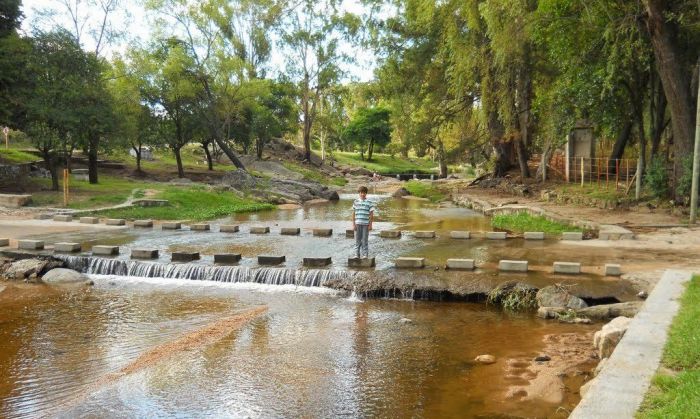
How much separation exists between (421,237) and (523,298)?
7023 millimetres

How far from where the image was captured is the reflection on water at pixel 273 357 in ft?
21.6

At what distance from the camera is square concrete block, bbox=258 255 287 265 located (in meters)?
13.7

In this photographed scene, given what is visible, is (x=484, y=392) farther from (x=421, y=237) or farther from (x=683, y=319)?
(x=421, y=237)

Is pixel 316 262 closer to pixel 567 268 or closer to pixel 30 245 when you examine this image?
pixel 567 268

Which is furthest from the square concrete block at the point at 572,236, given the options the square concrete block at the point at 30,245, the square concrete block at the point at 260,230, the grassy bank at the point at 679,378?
the square concrete block at the point at 30,245

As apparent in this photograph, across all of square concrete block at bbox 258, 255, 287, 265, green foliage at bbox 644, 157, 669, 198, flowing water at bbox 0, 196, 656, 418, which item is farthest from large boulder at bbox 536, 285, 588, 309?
green foliage at bbox 644, 157, 669, 198

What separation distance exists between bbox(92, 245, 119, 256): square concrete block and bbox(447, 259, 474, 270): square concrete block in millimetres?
9216

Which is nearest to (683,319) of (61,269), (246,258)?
(246,258)

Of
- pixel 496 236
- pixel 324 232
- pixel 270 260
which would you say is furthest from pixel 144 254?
pixel 496 236

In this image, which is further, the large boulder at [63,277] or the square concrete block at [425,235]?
the square concrete block at [425,235]

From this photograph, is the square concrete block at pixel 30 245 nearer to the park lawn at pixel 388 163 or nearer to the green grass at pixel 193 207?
the green grass at pixel 193 207

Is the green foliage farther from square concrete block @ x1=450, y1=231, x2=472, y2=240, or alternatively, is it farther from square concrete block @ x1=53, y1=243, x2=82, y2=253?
square concrete block @ x1=53, y1=243, x2=82, y2=253

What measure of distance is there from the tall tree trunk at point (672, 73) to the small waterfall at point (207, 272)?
42.3 ft

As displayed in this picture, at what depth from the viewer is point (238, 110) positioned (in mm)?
42781
